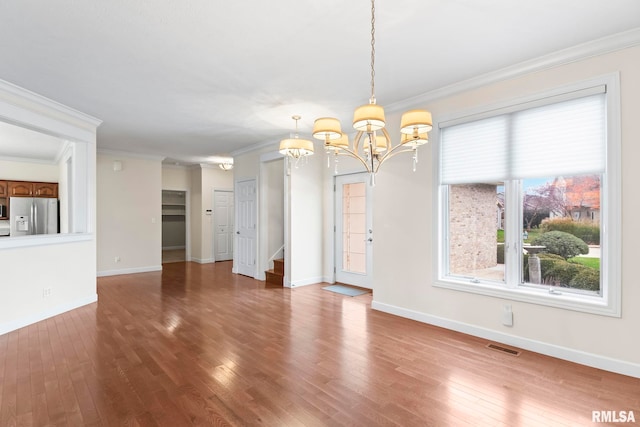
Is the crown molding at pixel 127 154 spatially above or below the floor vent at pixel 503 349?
above

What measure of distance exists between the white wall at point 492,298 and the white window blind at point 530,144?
191 mm

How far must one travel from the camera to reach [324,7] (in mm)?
2324

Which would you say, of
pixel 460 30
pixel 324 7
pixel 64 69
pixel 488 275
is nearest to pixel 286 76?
pixel 324 7

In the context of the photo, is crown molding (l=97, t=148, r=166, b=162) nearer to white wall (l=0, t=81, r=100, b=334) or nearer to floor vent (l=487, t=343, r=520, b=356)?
white wall (l=0, t=81, r=100, b=334)

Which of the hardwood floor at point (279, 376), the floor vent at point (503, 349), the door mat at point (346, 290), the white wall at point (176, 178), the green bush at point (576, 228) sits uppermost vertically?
the white wall at point (176, 178)

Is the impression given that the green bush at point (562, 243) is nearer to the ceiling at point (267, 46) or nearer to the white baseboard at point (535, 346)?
the white baseboard at point (535, 346)

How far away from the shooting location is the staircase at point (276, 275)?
6344mm

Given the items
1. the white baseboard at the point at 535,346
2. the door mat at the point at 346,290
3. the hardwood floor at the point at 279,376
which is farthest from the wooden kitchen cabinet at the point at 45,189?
the white baseboard at the point at 535,346

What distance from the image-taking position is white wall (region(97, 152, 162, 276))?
7.11 metres

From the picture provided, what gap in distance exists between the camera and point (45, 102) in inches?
161

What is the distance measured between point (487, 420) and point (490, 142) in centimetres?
270

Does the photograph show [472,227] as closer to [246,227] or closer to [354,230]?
[354,230]

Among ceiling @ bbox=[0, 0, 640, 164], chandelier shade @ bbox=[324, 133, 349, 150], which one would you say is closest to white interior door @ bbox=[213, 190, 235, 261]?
ceiling @ bbox=[0, 0, 640, 164]

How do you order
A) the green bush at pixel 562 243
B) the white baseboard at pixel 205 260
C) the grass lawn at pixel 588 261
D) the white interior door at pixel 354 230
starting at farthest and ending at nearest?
the white baseboard at pixel 205 260 → the white interior door at pixel 354 230 → the green bush at pixel 562 243 → the grass lawn at pixel 588 261
